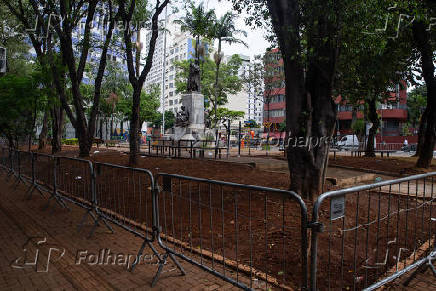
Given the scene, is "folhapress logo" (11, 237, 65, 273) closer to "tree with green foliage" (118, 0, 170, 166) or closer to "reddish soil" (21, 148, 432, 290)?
"reddish soil" (21, 148, 432, 290)

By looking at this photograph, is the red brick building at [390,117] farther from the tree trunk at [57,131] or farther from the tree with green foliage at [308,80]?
the tree with green foliage at [308,80]

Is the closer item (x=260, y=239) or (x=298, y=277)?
(x=298, y=277)

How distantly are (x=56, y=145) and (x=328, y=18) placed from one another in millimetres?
17975

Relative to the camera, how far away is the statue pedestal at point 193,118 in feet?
81.1

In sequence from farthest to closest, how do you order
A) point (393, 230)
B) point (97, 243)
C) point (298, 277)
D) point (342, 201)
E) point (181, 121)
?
point (181, 121) < point (393, 230) < point (97, 243) < point (298, 277) < point (342, 201)

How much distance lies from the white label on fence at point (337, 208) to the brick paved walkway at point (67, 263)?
161cm

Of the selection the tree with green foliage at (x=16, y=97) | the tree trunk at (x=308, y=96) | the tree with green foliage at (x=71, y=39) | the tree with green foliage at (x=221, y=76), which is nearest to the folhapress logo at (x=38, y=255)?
the tree trunk at (x=308, y=96)

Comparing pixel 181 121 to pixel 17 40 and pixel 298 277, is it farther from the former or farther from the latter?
pixel 298 277

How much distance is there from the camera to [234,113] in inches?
2096

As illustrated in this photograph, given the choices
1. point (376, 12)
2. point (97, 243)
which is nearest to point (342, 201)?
A: point (97, 243)

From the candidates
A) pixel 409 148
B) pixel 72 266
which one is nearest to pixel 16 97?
pixel 72 266

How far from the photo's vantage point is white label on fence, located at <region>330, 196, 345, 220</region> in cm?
243

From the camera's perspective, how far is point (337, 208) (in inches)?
98.7

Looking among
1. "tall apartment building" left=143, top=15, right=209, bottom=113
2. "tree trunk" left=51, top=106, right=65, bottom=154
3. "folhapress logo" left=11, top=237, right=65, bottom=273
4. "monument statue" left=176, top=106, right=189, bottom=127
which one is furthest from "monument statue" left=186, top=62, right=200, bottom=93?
"tall apartment building" left=143, top=15, right=209, bottom=113
